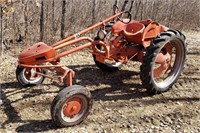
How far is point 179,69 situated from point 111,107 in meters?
1.52

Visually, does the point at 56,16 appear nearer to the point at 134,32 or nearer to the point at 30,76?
the point at 30,76

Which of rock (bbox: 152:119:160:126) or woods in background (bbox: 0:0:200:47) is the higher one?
woods in background (bbox: 0:0:200:47)

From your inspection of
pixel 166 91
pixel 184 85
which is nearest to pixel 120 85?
pixel 166 91

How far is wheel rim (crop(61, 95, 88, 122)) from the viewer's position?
3.87 meters

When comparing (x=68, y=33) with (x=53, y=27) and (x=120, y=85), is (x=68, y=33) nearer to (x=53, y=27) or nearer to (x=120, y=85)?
(x=53, y=27)

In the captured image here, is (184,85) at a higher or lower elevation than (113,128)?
higher

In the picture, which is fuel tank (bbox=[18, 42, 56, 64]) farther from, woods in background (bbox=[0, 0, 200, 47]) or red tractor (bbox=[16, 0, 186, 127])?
woods in background (bbox=[0, 0, 200, 47])

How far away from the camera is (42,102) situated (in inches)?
179

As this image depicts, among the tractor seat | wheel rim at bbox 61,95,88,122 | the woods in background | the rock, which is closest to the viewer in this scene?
wheel rim at bbox 61,95,88,122

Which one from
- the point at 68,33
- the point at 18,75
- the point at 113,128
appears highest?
the point at 68,33

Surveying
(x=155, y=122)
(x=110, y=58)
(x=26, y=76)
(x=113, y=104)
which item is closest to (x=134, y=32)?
(x=110, y=58)

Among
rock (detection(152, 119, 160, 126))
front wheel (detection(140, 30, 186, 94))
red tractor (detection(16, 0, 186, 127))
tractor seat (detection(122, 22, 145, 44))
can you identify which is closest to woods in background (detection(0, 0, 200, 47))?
red tractor (detection(16, 0, 186, 127))

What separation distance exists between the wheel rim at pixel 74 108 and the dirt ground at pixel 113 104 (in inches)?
5.3

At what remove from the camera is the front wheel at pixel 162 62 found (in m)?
4.51
